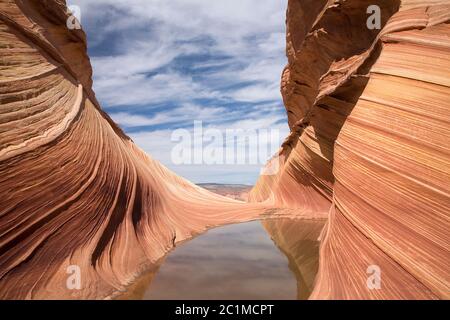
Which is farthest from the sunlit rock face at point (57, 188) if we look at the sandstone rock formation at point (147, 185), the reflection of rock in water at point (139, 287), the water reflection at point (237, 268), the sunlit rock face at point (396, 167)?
the sunlit rock face at point (396, 167)

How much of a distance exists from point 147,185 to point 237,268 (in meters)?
3.19

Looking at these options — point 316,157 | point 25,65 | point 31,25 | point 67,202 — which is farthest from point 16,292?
point 316,157

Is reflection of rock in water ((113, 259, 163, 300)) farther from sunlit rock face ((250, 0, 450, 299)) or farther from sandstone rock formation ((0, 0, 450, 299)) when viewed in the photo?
sunlit rock face ((250, 0, 450, 299))

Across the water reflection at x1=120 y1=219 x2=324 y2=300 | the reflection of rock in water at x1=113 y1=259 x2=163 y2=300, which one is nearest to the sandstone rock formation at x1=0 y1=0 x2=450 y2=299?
the reflection of rock in water at x1=113 y1=259 x2=163 y2=300

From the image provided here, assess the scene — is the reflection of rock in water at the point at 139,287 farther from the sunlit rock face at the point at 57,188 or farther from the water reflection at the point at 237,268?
the sunlit rock face at the point at 57,188

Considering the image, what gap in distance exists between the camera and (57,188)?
13.6 ft

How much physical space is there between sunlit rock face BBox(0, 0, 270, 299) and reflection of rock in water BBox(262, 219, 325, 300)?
2153mm

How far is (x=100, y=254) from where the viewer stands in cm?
436

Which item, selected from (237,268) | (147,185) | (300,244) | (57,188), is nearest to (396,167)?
(237,268)

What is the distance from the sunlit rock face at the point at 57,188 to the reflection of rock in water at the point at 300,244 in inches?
84.8

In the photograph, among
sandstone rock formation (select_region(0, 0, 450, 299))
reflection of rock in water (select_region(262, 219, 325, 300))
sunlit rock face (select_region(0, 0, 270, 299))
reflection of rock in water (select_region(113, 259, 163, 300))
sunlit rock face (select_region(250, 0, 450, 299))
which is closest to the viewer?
sunlit rock face (select_region(250, 0, 450, 299))

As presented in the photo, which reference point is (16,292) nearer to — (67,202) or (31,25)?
(67,202)

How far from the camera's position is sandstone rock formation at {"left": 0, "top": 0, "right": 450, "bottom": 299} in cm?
333

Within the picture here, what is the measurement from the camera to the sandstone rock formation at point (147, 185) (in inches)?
131
